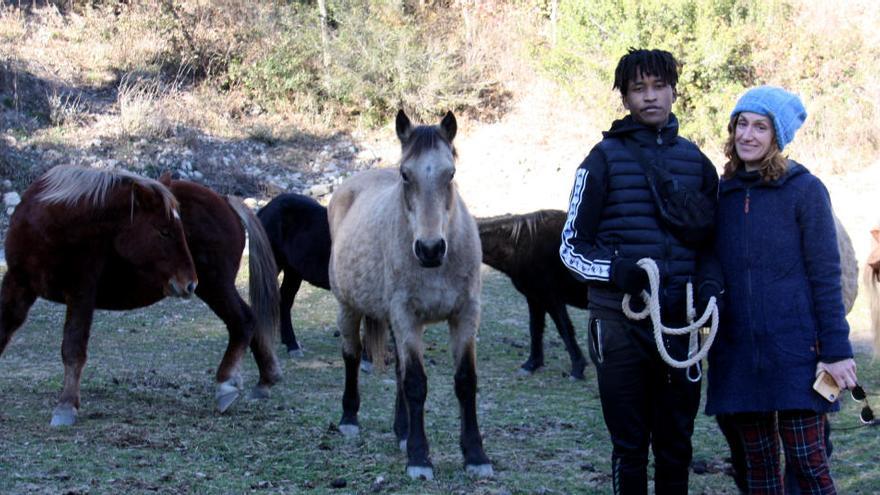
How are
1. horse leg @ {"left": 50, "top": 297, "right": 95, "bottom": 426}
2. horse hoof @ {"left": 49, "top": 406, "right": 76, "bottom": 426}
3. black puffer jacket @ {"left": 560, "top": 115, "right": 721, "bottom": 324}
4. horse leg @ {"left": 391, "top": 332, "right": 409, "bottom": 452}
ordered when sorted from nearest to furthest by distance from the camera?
black puffer jacket @ {"left": 560, "top": 115, "right": 721, "bottom": 324}, horse leg @ {"left": 391, "top": 332, "right": 409, "bottom": 452}, horse hoof @ {"left": 49, "top": 406, "right": 76, "bottom": 426}, horse leg @ {"left": 50, "top": 297, "right": 95, "bottom": 426}

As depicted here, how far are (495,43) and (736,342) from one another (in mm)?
21389

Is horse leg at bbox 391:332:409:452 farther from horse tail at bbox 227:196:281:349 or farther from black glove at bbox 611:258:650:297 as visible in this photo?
black glove at bbox 611:258:650:297

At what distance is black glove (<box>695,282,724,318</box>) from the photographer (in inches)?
132

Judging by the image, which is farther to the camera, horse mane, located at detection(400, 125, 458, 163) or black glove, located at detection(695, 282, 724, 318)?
horse mane, located at detection(400, 125, 458, 163)

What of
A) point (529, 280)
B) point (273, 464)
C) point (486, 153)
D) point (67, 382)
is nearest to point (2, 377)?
point (67, 382)

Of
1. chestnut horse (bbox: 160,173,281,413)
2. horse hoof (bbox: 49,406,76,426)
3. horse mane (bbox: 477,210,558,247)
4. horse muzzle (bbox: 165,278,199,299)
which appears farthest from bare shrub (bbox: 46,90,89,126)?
horse hoof (bbox: 49,406,76,426)

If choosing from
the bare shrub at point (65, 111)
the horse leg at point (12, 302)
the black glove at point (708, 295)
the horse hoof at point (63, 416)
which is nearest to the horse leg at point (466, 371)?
the black glove at point (708, 295)

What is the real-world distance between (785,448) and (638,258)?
2.74 ft

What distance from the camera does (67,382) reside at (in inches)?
231

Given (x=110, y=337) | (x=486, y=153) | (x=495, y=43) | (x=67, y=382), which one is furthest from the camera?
(x=495, y=43)

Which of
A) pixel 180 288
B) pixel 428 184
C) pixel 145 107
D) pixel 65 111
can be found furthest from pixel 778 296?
pixel 65 111

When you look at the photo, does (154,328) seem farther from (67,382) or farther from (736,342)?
(736,342)

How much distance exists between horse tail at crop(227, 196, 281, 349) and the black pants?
3.84 metres

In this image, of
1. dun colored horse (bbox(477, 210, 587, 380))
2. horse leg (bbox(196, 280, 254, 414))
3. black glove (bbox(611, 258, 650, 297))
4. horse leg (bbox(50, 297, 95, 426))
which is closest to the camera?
black glove (bbox(611, 258, 650, 297))
